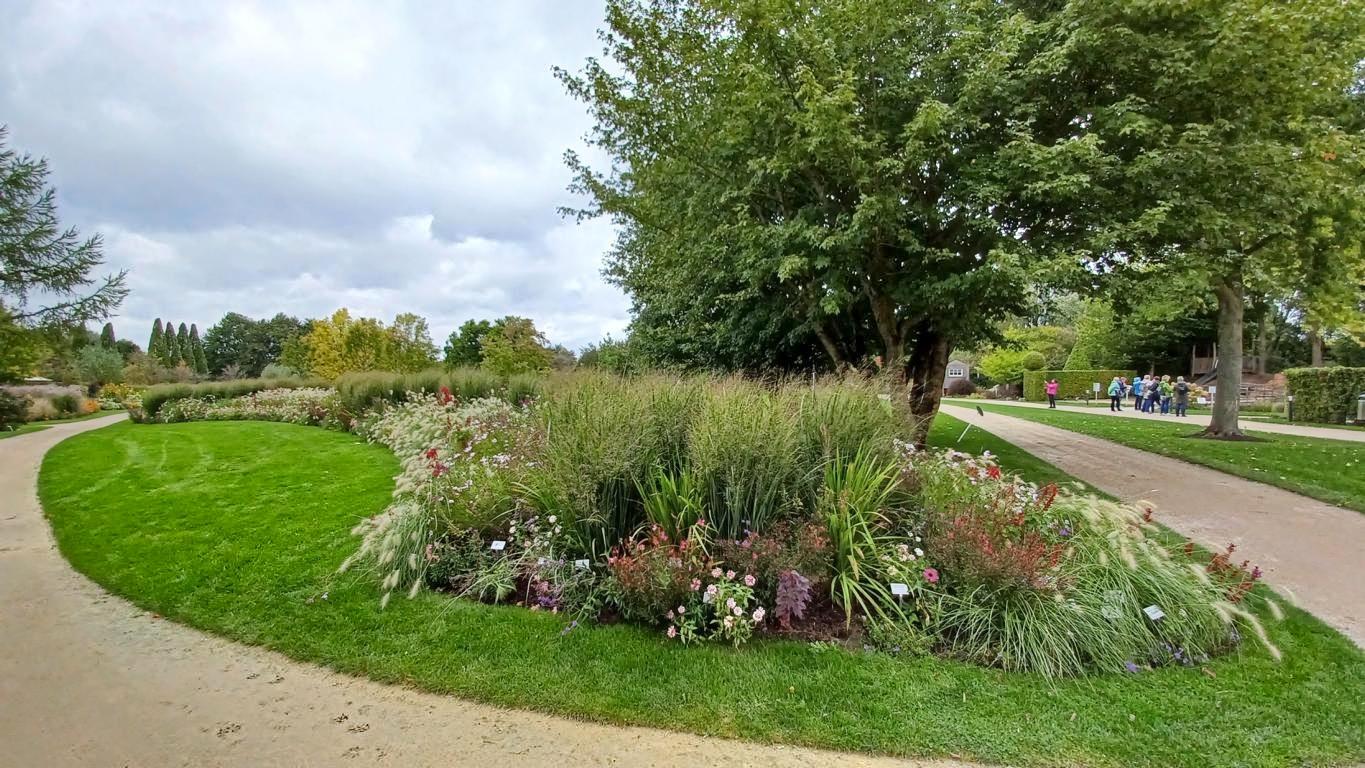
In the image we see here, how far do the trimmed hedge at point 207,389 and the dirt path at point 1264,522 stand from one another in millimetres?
24784

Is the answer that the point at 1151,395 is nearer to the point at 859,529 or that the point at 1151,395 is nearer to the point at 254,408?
the point at 859,529

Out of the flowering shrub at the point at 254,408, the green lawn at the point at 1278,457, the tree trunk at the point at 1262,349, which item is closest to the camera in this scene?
the green lawn at the point at 1278,457

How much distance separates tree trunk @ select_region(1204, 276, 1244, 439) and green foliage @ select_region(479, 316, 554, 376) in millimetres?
16540

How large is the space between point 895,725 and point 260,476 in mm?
8558

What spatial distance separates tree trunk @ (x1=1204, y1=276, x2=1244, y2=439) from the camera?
11125 millimetres

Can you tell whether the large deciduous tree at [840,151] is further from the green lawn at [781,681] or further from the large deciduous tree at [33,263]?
the large deciduous tree at [33,263]

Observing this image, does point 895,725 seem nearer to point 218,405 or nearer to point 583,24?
point 583,24

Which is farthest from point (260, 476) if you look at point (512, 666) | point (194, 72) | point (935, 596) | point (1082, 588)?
point (1082, 588)

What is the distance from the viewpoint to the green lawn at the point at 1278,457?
685 centimetres

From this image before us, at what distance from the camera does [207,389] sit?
20406 millimetres

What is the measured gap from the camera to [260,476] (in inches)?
305

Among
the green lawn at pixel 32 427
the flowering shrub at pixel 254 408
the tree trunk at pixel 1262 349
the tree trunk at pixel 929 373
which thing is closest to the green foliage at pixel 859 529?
the tree trunk at pixel 929 373

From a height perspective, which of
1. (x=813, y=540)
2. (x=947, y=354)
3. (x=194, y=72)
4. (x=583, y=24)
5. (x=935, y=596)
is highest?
(x=583, y=24)

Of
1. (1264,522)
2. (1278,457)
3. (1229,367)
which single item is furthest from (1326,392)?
(1264,522)
